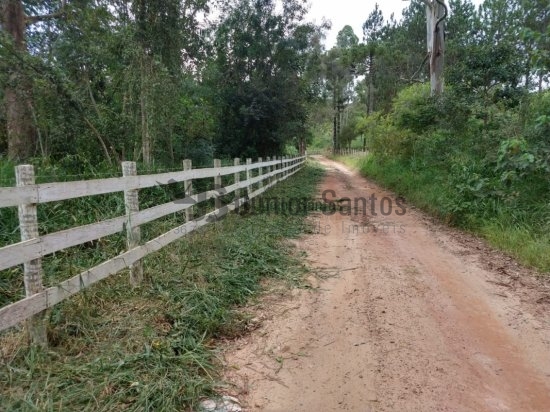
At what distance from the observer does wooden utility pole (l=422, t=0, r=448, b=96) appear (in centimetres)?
1201

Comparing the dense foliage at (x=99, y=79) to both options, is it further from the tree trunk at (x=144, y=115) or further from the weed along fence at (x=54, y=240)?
the weed along fence at (x=54, y=240)

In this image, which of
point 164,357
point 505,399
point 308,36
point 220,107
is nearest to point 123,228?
point 164,357

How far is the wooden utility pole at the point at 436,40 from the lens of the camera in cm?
1201

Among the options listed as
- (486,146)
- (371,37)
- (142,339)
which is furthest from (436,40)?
(371,37)

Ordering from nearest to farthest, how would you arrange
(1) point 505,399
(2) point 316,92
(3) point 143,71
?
(1) point 505,399, (3) point 143,71, (2) point 316,92

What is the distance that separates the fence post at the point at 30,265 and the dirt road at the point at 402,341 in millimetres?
1388

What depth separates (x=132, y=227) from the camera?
366 centimetres

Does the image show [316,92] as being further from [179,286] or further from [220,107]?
[179,286]

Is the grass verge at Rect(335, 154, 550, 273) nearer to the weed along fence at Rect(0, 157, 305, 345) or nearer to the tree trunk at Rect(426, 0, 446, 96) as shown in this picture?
the tree trunk at Rect(426, 0, 446, 96)

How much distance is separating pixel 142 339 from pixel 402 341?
2.17 m

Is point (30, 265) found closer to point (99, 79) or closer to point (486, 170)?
point (99, 79)

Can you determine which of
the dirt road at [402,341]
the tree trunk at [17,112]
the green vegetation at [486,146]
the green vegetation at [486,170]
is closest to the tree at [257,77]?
the green vegetation at [486,146]

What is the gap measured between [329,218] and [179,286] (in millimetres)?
5095

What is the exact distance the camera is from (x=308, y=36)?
19938mm
